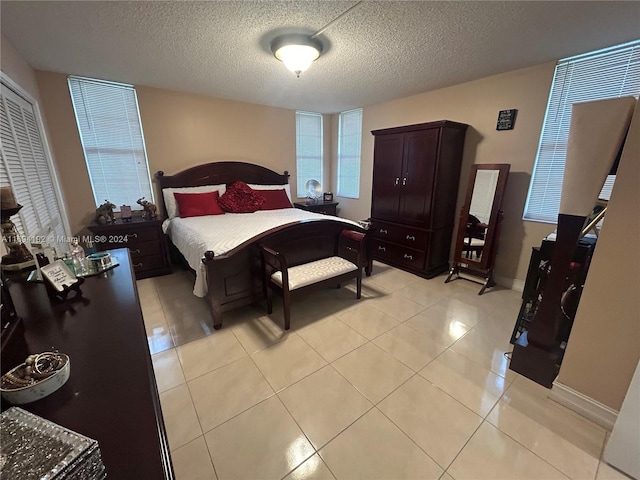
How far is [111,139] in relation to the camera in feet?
10.5

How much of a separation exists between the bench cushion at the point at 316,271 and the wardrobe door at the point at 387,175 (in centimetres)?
127

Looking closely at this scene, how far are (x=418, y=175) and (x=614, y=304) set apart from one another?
213 cm

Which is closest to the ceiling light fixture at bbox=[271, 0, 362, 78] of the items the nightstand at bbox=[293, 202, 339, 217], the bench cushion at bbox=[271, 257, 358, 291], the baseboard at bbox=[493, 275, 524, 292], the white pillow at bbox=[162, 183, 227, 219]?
the bench cushion at bbox=[271, 257, 358, 291]

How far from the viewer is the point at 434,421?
1456 mm

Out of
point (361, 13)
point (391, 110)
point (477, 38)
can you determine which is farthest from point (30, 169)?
point (391, 110)

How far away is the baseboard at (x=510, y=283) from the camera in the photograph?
9.71 ft

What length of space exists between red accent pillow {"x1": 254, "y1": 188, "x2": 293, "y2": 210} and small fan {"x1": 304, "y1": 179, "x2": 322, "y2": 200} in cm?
77

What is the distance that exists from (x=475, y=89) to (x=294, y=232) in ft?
8.72

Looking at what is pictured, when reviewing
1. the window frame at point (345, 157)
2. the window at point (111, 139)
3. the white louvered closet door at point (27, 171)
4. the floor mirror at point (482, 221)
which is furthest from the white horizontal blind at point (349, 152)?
the white louvered closet door at point (27, 171)

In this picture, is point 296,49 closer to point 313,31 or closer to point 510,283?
point 313,31

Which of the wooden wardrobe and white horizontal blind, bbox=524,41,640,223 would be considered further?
the wooden wardrobe

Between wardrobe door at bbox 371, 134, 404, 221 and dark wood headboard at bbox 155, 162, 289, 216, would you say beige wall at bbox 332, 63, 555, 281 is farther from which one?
dark wood headboard at bbox 155, 162, 289, 216

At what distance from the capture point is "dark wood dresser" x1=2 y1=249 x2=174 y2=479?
0.55 m

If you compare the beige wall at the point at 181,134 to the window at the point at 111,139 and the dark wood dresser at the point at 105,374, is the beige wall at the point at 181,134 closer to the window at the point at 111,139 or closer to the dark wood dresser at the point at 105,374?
the window at the point at 111,139
